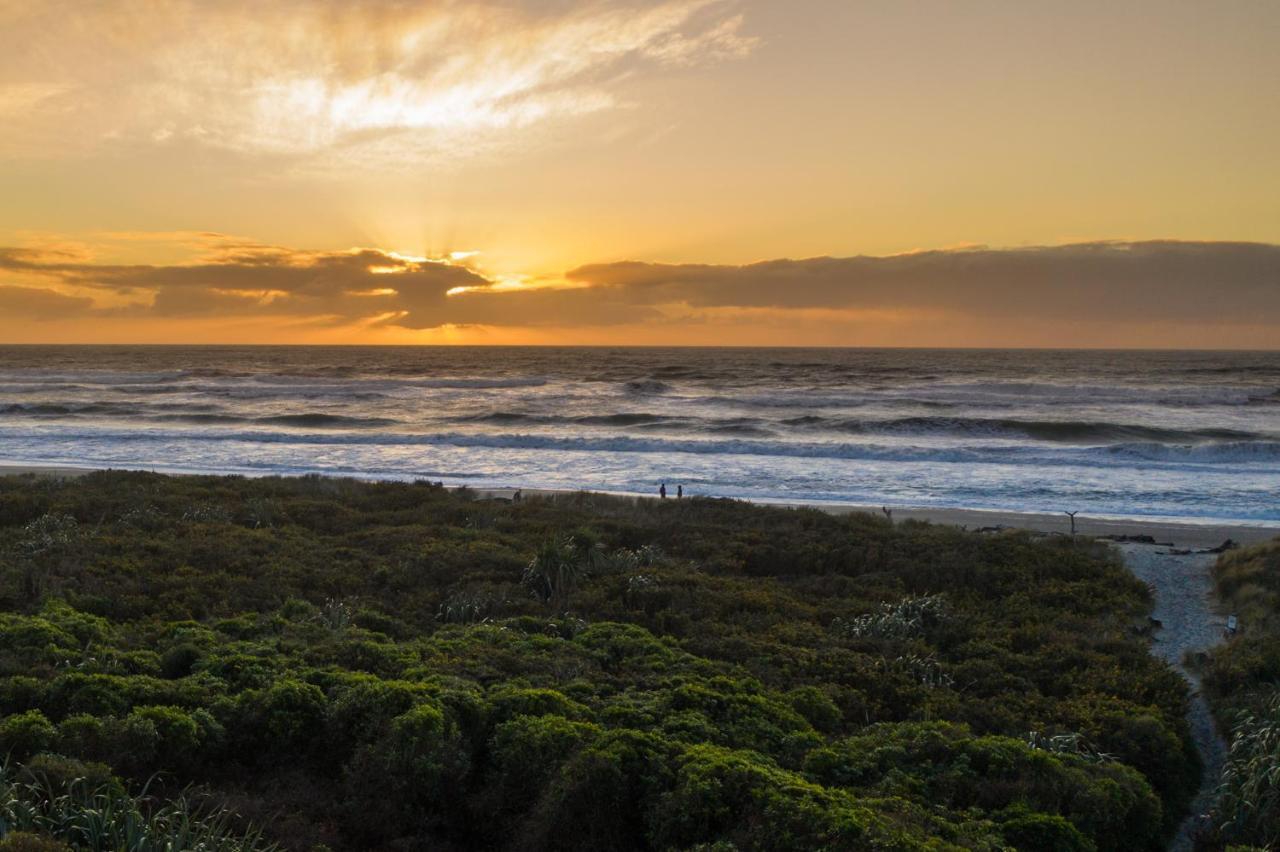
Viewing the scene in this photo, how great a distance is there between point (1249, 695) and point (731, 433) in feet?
126

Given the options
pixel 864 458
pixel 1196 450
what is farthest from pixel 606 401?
pixel 1196 450

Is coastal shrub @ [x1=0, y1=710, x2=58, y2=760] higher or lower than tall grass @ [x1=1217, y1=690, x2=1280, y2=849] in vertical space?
higher

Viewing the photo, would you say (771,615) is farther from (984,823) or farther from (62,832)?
(62,832)

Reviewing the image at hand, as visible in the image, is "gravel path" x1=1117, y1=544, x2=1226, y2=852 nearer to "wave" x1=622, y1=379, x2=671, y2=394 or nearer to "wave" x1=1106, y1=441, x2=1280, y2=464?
"wave" x1=1106, y1=441, x2=1280, y2=464

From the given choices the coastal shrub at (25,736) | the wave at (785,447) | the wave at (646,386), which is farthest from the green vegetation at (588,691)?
the wave at (646,386)

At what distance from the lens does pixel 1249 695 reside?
926 cm

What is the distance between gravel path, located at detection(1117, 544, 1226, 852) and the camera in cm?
807

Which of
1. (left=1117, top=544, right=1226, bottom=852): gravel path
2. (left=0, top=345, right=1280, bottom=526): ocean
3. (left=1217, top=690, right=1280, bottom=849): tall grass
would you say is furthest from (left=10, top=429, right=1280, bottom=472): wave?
(left=1217, top=690, right=1280, bottom=849): tall grass

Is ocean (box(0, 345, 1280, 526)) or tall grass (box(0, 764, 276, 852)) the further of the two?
ocean (box(0, 345, 1280, 526))

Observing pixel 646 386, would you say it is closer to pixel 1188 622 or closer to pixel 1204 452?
pixel 1204 452

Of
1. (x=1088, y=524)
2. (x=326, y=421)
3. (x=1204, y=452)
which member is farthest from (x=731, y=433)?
(x=1088, y=524)

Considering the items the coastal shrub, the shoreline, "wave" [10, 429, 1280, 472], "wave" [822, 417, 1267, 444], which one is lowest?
the shoreline

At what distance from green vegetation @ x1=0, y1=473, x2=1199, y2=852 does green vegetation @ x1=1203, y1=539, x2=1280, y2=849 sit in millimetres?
488

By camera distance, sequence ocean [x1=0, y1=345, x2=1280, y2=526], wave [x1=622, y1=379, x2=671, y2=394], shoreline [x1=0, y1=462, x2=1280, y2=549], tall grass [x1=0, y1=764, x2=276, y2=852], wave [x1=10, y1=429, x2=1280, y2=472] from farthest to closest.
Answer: wave [x1=622, y1=379, x2=671, y2=394] < wave [x1=10, y1=429, x2=1280, y2=472] < ocean [x1=0, y1=345, x2=1280, y2=526] < shoreline [x1=0, y1=462, x2=1280, y2=549] < tall grass [x1=0, y1=764, x2=276, y2=852]
